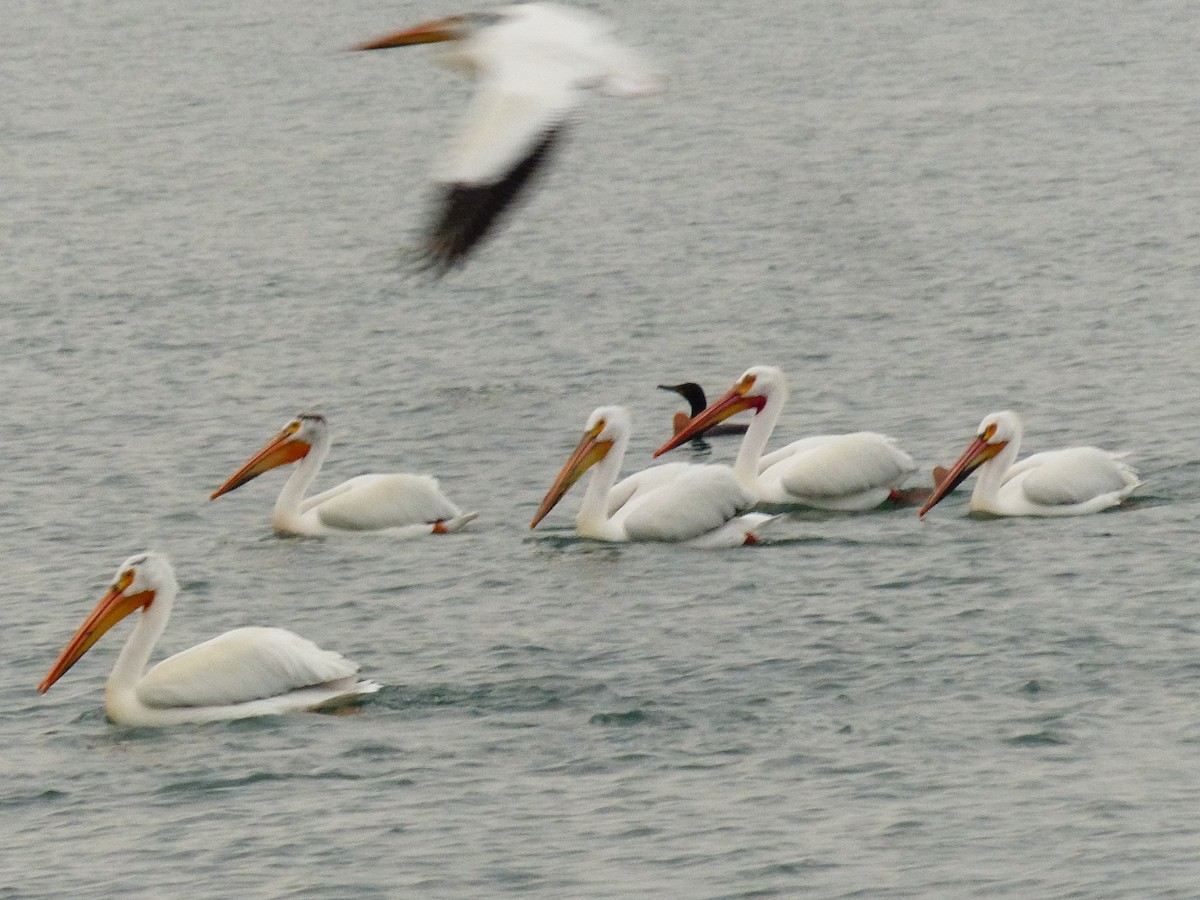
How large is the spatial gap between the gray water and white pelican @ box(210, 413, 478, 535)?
0.12m

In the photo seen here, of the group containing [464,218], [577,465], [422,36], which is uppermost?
[422,36]

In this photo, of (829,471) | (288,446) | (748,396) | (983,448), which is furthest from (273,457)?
(983,448)

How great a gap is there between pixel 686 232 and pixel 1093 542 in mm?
10152

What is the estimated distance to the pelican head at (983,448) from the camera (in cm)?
1225

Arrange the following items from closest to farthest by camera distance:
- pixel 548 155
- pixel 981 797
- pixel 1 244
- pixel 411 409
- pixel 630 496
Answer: pixel 548 155 → pixel 981 797 → pixel 630 496 → pixel 411 409 → pixel 1 244

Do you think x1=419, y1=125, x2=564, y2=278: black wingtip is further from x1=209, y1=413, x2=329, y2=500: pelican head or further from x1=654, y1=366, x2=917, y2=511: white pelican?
x1=209, y1=413, x2=329, y2=500: pelican head

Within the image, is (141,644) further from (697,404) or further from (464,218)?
(697,404)

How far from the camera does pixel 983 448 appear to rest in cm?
1234

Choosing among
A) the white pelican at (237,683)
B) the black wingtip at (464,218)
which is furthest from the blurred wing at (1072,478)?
the black wingtip at (464,218)

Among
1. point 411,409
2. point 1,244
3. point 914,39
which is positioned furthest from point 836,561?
point 914,39

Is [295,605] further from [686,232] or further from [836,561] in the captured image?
[686,232]

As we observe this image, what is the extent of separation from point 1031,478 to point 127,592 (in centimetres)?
443

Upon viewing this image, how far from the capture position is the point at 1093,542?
11.5 m

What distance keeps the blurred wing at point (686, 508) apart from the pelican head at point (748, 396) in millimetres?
1237
